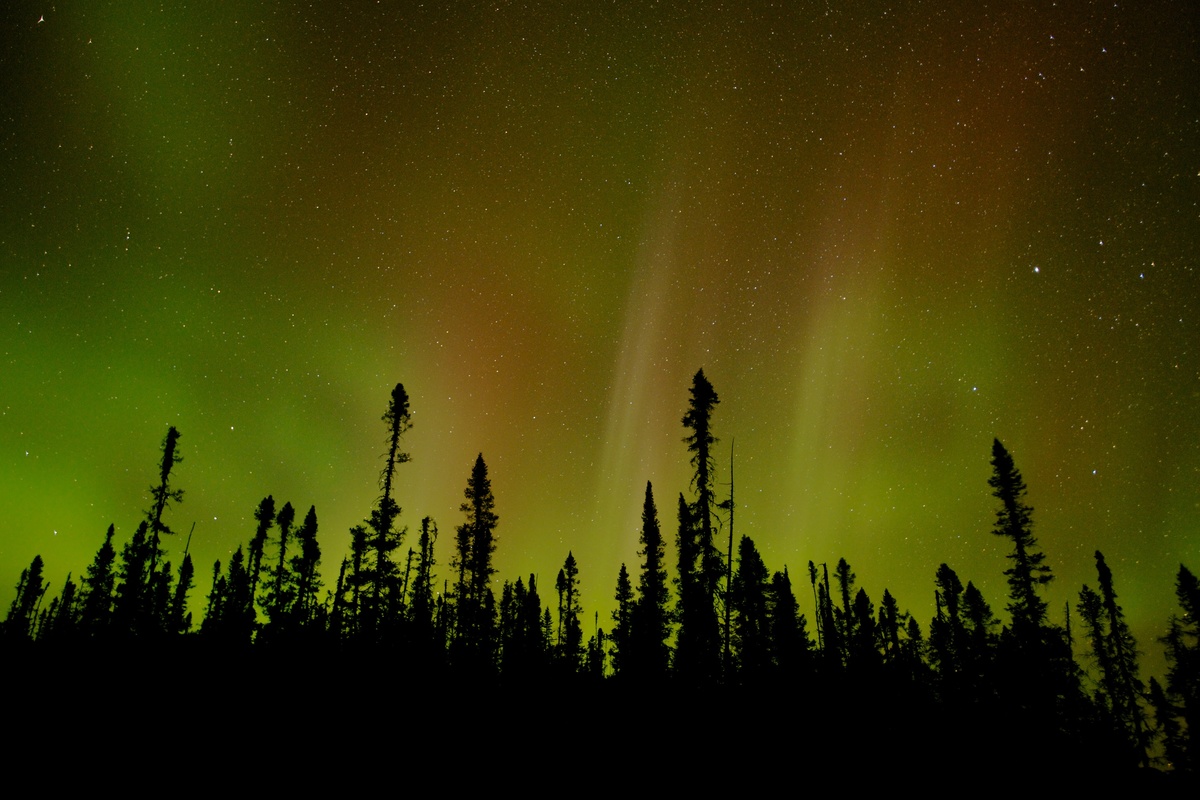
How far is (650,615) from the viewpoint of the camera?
3098 cm

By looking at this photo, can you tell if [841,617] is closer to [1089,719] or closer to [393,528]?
[1089,719]

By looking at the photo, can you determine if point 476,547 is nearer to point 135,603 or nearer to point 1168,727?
point 135,603

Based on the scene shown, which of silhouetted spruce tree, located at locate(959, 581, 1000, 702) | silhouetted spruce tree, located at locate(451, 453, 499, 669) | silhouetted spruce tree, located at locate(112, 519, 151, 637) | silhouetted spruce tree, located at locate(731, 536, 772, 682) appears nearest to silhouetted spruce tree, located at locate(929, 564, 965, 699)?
silhouetted spruce tree, located at locate(959, 581, 1000, 702)

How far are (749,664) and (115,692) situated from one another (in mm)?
21992

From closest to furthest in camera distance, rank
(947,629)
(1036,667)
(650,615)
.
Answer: (1036,667)
(650,615)
(947,629)

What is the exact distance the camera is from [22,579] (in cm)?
6706

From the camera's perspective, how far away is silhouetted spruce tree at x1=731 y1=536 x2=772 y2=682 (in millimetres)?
23922

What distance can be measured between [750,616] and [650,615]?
11.0 meters

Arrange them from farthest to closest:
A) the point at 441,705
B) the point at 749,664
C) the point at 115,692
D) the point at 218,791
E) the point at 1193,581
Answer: the point at 1193,581, the point at 749,664, the point at 441,705, the point at 115,692, the point at 218,791

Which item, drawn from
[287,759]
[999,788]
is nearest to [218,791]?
[287,759]

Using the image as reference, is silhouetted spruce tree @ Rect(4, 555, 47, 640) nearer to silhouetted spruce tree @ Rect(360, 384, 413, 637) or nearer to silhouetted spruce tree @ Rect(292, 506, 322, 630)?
silhouetted spruce tree @ Rect(292, 506, 322, 630)

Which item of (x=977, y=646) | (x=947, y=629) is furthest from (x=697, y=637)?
(x=947, y=629)

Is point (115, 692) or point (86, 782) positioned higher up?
point (115, 692)

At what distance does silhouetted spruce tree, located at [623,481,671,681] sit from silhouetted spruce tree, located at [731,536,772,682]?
383 cm
